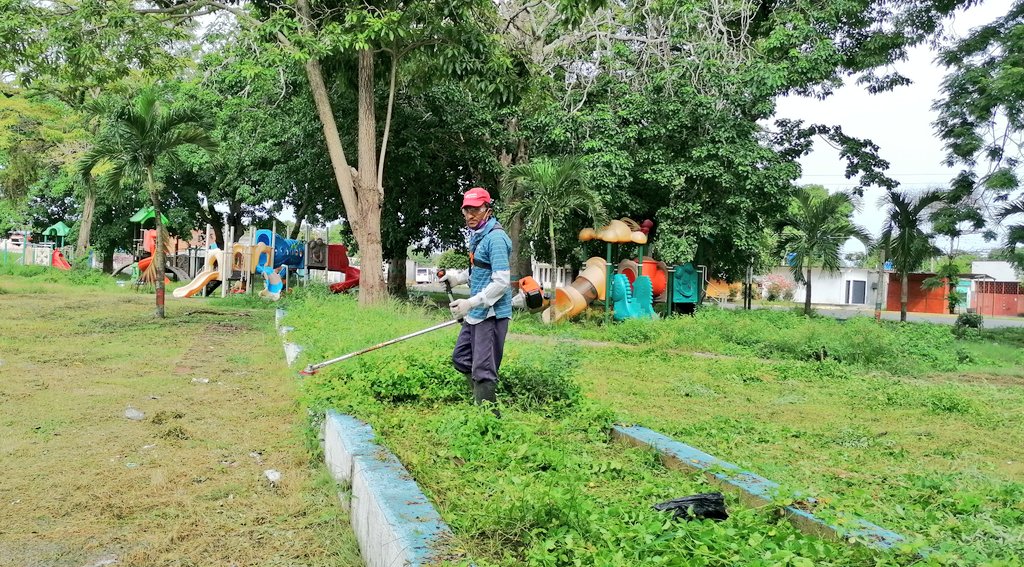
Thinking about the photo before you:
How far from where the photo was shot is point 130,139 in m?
14.2

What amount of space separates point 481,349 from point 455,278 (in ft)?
5.21

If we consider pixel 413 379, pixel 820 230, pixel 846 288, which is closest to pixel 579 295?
pixel 820 230

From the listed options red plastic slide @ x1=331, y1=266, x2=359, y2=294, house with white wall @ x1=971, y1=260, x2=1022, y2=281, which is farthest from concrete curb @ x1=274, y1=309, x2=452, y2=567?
house with white wall @ x1=971, y1=260, x2=1022, y2=281

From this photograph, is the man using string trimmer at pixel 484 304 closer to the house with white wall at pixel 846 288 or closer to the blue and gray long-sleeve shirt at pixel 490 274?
the blue and gray long-sleeve shirt at pixel 490 274

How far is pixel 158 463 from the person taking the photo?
16.3 feet

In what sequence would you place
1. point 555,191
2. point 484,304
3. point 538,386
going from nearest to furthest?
point 484,304
point 538,386
point 555,191

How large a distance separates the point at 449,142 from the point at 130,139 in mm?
7733

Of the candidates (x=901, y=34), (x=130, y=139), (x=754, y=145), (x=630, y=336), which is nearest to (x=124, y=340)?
(x=130, y=139)

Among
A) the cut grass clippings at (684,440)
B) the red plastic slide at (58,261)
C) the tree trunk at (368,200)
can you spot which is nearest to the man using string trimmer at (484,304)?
the cut grass clippings at (684,440)

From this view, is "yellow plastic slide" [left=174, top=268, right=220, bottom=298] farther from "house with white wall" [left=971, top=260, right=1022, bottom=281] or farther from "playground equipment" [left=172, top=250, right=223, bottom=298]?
"house with white wall" [left=971, top=260, right=1022, bottom=281]

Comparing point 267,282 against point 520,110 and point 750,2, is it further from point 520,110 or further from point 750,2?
point 750,2

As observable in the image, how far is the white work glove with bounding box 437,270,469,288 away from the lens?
6.66 metres

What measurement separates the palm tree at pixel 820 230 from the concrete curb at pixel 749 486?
59.6ft

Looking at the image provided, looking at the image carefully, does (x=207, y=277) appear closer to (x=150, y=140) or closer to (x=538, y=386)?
(x=150, y=140)
